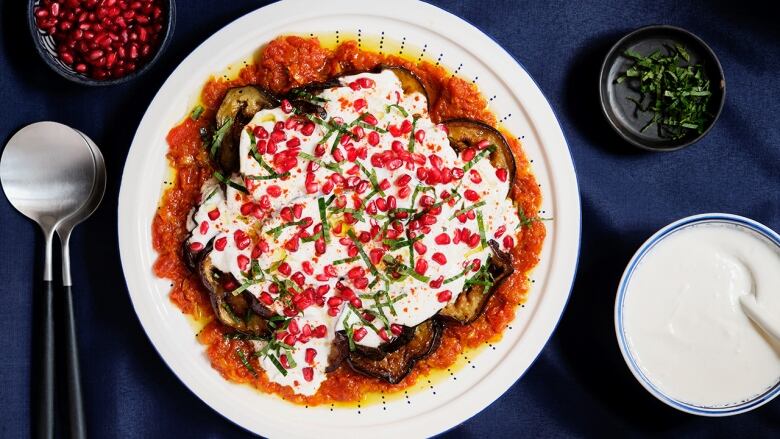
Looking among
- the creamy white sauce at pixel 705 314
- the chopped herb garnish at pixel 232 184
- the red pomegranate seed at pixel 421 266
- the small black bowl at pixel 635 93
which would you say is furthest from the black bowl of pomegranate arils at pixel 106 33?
the creamy white sauce at pixel 705 314

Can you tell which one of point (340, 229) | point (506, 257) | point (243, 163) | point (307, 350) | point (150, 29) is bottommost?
point (307, 350)

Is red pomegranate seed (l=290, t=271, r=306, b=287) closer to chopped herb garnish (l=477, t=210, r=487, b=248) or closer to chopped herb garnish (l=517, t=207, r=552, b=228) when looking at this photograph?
chopped herb garnish (l=477, t=210, r=487, b=248)

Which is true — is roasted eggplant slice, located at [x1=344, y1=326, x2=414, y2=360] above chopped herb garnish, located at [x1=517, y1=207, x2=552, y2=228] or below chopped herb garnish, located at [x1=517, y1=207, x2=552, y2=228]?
below

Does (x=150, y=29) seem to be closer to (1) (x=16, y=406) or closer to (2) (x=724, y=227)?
(1) (x=16, y=406)

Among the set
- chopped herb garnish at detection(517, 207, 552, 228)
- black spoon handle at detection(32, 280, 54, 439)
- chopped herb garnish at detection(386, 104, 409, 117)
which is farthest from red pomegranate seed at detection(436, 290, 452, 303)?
black spoon handle at detection(32, 280, 54, 439)

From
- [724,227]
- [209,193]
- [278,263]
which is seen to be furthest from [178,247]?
[724,227]

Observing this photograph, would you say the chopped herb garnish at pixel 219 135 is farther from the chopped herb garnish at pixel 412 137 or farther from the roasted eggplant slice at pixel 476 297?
the roasted eggplant slice at pixel 476 297
